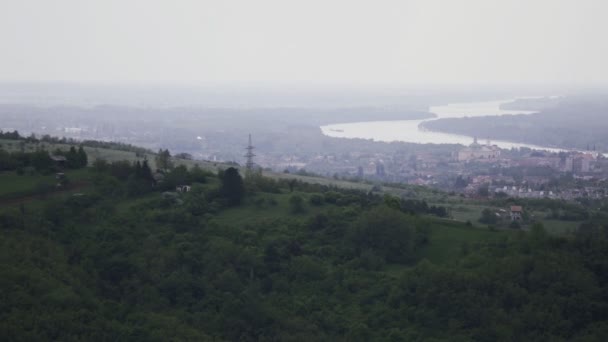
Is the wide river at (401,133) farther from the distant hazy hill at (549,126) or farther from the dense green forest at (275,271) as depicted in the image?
the dense green forest at (275,271)

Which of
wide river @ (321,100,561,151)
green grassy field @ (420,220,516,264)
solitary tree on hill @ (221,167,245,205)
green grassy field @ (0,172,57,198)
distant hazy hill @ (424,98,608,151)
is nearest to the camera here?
green grassy field @ (420,220,516,264)

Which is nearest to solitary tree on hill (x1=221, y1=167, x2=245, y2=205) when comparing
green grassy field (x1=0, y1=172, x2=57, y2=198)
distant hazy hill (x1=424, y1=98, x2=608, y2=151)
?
green grassy field (x1=0, y1=172, x2=57, y2=198)

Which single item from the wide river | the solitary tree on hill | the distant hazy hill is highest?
the solitary tree on hill

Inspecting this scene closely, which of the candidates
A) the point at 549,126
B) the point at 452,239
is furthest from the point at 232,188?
the point at 549,126

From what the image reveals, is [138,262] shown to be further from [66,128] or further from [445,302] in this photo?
[66,128]

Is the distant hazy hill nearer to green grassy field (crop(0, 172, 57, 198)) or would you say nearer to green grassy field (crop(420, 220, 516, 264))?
green grassy field (crop(420, 220, 516, 264))

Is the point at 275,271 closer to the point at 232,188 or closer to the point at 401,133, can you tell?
the point at 232,188

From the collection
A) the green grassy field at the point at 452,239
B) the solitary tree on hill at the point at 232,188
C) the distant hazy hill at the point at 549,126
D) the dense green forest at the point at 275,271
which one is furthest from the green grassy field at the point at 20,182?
the distant hazy hill at the point at 549,126
